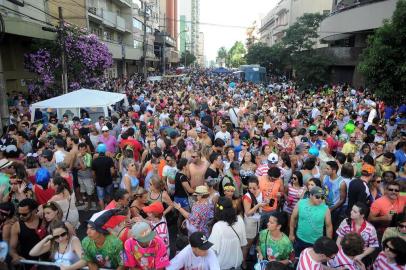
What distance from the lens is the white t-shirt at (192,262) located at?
349cm

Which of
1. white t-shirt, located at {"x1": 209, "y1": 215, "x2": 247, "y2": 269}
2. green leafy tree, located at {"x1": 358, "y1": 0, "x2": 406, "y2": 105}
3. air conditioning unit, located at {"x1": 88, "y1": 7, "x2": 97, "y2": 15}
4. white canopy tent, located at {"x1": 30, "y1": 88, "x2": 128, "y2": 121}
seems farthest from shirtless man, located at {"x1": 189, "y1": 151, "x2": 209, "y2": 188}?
air conditioning unit, located at {"x1": 88, "y1": 7, "x2": 97, "y2": 15}

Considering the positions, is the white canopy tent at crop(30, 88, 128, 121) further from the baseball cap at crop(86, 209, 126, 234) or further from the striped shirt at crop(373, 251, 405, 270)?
the striped shirt at crop(373, 251, 405, 270)

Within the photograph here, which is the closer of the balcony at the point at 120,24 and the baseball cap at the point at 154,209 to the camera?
the baseball cap at the point at 154,209

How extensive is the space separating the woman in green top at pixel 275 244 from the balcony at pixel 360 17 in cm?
2088

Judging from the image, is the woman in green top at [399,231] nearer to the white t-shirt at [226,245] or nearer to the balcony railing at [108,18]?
the white t-shirt at [226,245]

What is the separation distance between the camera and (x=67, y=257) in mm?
3738

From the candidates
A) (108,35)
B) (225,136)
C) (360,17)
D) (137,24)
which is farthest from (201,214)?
(137,24)

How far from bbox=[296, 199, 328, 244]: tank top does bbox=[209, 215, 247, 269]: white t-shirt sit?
1.02 m

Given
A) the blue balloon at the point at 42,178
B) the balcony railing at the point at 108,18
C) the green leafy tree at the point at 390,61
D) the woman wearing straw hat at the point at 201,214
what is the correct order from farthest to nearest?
the balcony railing at the point at 108,18
the green leafy tree at the point at 390,61
the blue balloon at the point at 42,178
the woman wearing straw hat at the point at 201,214

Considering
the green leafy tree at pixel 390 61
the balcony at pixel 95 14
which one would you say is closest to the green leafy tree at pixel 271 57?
the balcony at pixel 95 14

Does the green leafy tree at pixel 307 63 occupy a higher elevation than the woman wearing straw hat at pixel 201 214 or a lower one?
higher

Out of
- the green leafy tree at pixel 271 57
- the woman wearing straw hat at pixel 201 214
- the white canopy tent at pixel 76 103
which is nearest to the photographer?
the woman wearing straw hat at pixel 201 214

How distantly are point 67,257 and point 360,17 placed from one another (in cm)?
2689

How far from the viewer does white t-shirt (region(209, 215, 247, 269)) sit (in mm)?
3955
